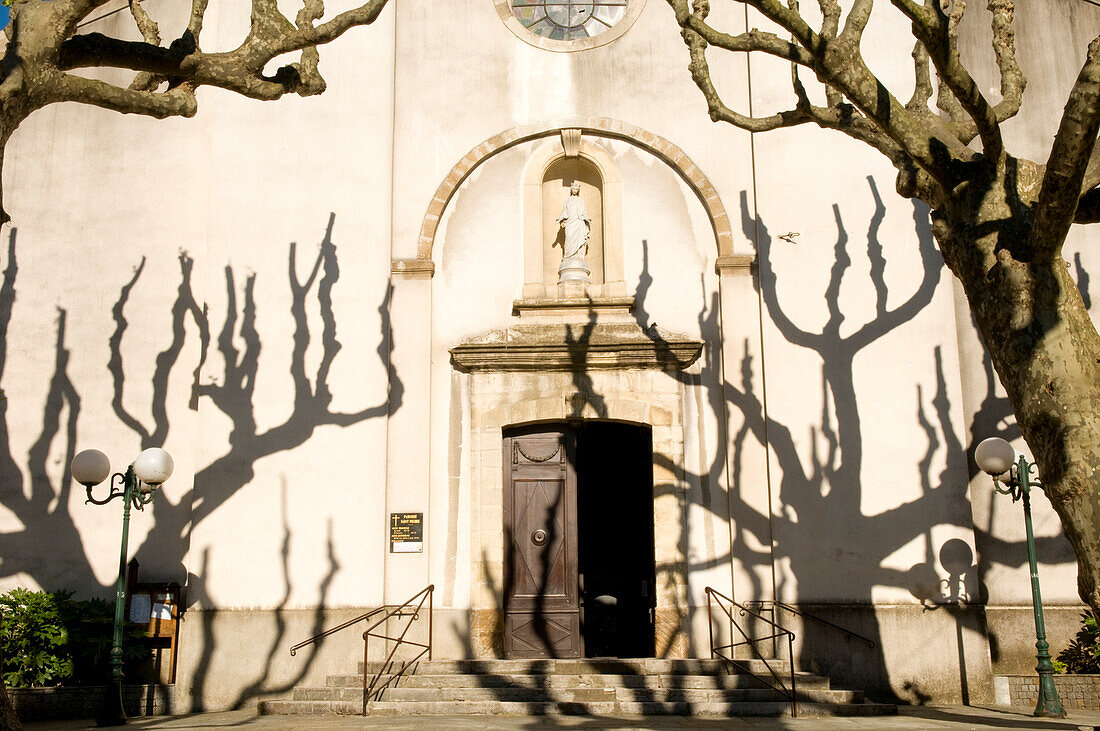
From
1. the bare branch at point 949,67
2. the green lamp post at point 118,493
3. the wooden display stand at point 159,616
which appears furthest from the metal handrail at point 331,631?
the bare branch at point 949,67

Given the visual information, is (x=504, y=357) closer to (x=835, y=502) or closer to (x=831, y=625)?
(x=835, y=502)

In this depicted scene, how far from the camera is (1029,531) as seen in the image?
1033 cm

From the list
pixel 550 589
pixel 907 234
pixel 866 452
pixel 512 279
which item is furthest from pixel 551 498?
pixel 907 234

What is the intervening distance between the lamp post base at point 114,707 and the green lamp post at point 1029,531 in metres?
8.27

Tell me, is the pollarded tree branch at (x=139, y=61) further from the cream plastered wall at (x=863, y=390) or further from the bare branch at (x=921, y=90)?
the cream plastered wall at (x=863, y=390)

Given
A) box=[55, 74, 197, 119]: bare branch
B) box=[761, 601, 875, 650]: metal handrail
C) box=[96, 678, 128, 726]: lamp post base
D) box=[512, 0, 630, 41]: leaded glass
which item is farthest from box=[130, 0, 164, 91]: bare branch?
box=[761, 601, 875, 650]: metal handrail

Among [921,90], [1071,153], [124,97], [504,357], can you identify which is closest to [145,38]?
[124,97]

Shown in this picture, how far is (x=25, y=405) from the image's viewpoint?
12.1m

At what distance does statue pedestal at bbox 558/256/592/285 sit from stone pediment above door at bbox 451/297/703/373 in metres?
0.29

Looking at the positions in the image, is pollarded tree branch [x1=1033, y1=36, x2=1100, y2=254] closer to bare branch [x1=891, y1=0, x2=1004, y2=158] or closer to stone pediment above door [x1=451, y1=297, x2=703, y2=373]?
bare branch [x1=891, y1=0, x2=1004, y2=158]

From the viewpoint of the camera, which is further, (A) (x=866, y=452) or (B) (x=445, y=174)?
(B) (x=445, y=174)

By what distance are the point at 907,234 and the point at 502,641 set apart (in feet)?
20.8

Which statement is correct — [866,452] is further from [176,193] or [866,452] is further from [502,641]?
[176,193]

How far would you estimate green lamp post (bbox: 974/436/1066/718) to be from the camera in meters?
9.89
